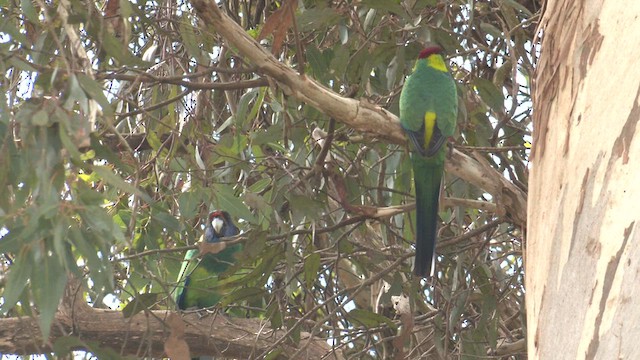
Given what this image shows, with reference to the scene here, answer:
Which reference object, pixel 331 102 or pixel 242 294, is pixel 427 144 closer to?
pixel 331 102

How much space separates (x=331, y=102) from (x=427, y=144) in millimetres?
445

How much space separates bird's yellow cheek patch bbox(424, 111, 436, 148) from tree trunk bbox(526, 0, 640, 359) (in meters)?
0.54

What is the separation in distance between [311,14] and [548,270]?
129 centimetres

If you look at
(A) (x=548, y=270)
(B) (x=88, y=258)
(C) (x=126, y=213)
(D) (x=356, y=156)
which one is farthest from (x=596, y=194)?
(C) (x=126, y=213)

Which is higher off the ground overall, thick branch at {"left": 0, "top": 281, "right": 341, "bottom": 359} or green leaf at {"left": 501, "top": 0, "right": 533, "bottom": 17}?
green leaf at {"left": 501, "top": 0, "right": 533, "bottom": 17}

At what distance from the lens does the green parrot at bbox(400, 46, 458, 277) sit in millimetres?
2988

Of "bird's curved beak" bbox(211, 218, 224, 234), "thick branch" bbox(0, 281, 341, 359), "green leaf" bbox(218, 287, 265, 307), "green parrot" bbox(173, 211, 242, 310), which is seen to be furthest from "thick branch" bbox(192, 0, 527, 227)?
"bird's curved beak" bbox(211, 218, 224, 234)

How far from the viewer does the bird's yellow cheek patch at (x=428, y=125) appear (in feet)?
9.80

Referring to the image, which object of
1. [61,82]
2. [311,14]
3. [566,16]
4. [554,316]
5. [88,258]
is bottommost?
[554,316]

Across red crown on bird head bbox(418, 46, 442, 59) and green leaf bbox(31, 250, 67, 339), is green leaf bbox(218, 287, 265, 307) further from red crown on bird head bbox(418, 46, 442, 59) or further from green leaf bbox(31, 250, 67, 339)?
green leaf bbox(31, 250, 67, 339)

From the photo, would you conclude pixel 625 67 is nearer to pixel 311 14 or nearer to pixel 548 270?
pixel 548 270

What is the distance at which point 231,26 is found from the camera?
8.59 ft

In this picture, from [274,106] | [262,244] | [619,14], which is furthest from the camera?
[274,106]

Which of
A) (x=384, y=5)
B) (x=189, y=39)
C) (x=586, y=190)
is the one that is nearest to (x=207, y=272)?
(x=189, y=39)
